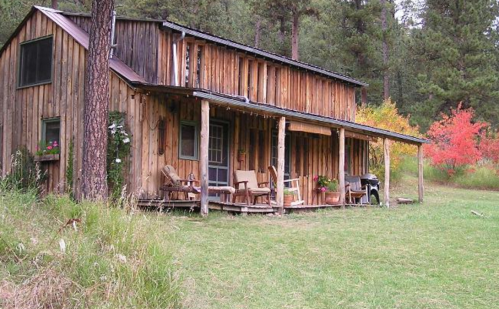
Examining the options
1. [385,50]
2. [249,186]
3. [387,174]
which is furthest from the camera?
[385,50]

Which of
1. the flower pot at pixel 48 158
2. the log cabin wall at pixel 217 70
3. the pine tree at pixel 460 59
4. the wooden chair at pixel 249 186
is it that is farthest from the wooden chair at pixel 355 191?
the pine tree at pixel 460 59

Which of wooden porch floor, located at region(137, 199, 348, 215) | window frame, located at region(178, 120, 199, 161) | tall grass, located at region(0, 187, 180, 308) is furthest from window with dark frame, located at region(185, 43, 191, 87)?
tall grass, located at region(0, 187, 180, 308)

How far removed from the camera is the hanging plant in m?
11.7

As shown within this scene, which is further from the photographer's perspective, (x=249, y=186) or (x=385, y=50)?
(x=385, y=50)

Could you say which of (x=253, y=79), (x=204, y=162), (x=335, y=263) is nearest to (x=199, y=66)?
(x=253, y=79)

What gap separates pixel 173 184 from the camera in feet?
38.6

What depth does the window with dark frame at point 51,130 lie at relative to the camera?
13266 millimetres

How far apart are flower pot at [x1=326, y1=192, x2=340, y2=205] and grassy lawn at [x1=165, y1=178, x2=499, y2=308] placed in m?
4.02

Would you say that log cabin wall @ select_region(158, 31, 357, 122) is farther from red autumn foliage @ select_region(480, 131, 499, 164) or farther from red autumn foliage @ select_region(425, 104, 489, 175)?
red autumn foliage @ select_region(480, 131, 499, 164)

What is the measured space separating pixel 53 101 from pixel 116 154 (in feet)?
9.34

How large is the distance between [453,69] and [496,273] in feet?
85.3

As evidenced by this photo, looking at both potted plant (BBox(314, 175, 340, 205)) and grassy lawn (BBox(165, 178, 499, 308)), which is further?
potted plant (BBox(314, 175, 340, 205))

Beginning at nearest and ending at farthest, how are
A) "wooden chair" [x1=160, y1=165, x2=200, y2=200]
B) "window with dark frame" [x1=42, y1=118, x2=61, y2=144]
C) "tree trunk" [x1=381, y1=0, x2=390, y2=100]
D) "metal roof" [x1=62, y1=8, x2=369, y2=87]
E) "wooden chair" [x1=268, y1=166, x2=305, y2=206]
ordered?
"wooden chair" [x1=160, y1=165, x2=200, y2=200], "metal roof" [x1=62, y1=8, x2=369, y2=87], "window with dark frame" [x1=42, y1=118, x2=61, y2=144], "wooden chair" [x1=268, y1=166, x2=305, y2=206], "tree trunk" [x1=381, y1=0, x2=390, y2=100]

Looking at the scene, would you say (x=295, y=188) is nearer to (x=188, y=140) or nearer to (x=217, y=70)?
(x=188, y=140)
